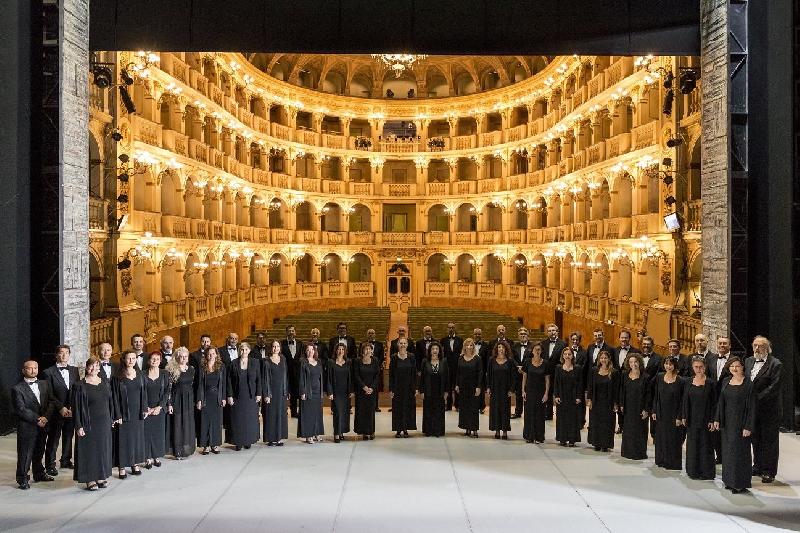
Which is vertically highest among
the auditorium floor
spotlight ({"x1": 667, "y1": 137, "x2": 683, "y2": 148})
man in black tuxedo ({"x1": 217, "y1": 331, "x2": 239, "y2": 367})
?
spotlight ({"x1": 667, "y1": 137, "x2": 683, "y2": 148})

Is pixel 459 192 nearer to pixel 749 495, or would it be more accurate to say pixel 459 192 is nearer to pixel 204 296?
pixel 204 296

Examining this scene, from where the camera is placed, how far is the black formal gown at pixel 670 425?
37.5 ft

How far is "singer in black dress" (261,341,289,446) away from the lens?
516 inches

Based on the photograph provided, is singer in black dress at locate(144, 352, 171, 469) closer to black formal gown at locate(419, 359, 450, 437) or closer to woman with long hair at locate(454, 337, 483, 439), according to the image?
black formal gown at locate(419, 359, 450, 437)

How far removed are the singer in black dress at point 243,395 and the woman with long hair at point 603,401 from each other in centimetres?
642

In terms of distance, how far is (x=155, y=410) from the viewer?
11.1 metres

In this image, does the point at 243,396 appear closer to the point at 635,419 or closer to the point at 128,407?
the point at 128,407

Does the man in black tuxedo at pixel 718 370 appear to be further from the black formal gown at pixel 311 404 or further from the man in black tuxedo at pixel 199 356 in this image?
the man in black tuxedo at pixel 199 356

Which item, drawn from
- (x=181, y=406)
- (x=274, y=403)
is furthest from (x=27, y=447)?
(x=274, y=403)

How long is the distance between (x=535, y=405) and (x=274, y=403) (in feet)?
17.0

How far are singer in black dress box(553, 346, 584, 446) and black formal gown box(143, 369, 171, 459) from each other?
7.31 metres

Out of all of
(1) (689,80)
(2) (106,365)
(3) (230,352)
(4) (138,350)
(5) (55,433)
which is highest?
(1) (689,80)

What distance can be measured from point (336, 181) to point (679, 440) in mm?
34321

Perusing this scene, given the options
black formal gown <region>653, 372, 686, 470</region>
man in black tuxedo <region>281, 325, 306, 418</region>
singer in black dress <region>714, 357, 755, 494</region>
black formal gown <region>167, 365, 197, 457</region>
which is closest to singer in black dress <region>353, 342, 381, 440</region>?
man in black tuxedo <region>281, 325, 306, 418</region>
